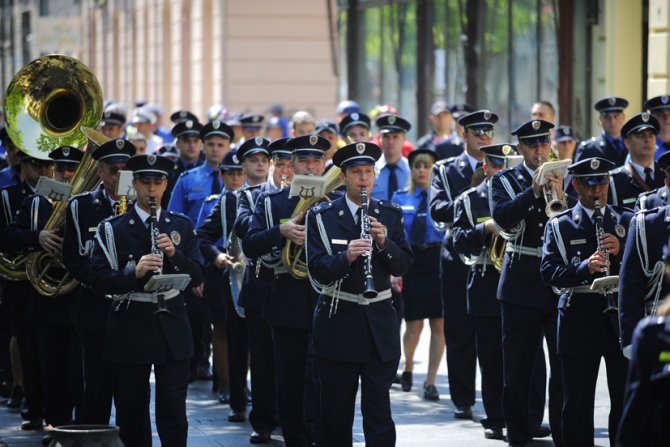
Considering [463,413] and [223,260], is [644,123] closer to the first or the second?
[463,413]

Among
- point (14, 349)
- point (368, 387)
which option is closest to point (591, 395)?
point (368, 387)

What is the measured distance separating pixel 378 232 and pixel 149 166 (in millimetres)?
1558

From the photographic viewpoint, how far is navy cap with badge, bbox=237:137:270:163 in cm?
1260

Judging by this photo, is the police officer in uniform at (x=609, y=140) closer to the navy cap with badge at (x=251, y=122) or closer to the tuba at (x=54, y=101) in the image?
the tuba at (x=54, y=101)

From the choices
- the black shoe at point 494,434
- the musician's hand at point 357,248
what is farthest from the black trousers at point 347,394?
the black shoe at point 494,434

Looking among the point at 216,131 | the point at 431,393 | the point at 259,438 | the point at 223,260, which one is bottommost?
the point at 259,438

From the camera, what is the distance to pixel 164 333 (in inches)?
389

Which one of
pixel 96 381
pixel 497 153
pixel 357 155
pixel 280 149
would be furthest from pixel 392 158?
pixel 357 155

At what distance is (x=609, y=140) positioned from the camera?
1426 cm

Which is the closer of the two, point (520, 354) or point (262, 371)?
point (520, 354)

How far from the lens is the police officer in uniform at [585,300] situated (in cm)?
969

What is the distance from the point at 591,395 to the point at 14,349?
5383 millimetres

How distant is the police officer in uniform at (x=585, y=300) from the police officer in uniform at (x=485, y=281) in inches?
65.4

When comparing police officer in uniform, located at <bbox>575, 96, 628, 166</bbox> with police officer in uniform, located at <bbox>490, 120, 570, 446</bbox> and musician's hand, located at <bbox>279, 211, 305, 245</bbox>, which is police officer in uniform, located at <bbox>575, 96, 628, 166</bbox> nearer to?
police officer in uniform, located at <bbox>490, 120, 570, 446</bbox>
